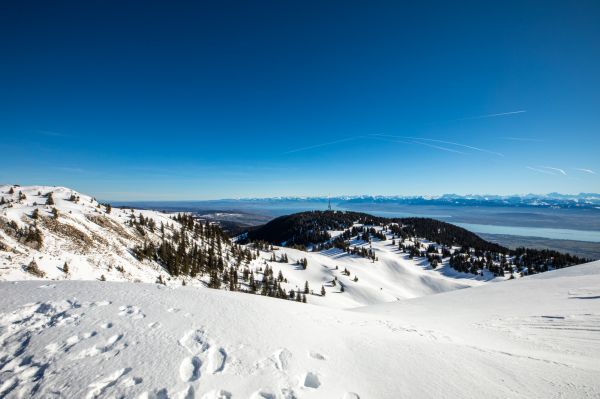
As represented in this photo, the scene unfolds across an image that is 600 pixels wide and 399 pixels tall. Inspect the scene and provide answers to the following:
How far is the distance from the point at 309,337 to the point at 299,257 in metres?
83.1

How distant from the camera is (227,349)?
517cm

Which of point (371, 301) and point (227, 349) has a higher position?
point (227, 349)

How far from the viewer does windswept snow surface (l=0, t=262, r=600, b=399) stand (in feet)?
13.8

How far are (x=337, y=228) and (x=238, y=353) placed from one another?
6452 inches

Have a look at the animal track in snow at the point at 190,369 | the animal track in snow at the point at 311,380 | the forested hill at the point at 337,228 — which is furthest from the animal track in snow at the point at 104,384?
the forested hill at the point at 337,228

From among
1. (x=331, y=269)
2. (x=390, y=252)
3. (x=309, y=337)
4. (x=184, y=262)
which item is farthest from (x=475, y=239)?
(x=309, y=337)

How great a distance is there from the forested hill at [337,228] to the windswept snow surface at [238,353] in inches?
5346

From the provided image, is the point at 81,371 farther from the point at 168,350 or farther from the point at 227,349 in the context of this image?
the point at 227,349

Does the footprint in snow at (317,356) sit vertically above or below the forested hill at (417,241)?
above

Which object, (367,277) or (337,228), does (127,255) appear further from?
(337,228)

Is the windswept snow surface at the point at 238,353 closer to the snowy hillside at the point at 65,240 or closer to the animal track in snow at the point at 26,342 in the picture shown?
the animal track in snow at the point at 26,342

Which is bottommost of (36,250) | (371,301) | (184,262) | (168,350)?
(371,301)

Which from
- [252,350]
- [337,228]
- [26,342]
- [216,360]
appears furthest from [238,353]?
[337,228]

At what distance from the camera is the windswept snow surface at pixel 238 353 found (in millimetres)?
4215
